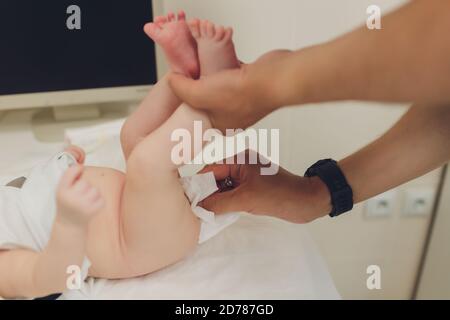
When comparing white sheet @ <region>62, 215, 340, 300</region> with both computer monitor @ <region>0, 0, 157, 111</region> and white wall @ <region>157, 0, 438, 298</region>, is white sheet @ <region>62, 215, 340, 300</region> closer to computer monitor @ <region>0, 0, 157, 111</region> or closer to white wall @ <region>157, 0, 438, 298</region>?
white wall @ <region>157, 0, 438, 298</region>

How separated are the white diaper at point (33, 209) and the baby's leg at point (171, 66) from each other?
0.09 meters

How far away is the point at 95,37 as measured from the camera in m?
0.84

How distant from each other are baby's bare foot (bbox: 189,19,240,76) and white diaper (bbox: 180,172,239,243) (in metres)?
0.16

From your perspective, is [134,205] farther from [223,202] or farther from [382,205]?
[382,205]

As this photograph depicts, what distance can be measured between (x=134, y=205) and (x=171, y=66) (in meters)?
0.17

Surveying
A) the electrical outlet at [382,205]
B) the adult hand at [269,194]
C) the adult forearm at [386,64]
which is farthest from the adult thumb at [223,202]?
the electrical outlet at [382,205]

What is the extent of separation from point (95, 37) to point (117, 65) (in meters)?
0.06

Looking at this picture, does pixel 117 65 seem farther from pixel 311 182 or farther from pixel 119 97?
pixel 311 182

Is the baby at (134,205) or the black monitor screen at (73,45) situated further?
the black monitor screen at (73,45)

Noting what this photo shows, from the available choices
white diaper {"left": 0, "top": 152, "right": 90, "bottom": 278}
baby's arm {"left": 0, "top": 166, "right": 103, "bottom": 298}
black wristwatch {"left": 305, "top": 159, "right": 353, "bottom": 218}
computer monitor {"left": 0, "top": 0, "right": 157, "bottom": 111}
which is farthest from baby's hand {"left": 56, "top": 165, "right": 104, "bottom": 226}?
computer monitor {"left": 0, "top": 0, "right": 157, "bottom": 111}

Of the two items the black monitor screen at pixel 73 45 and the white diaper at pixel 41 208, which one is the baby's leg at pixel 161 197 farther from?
the black monitor screen at pixel 73 45

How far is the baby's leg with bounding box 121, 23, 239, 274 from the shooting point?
20.0 inches

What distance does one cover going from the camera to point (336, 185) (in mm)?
619

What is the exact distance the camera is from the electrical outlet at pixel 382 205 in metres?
0.89
